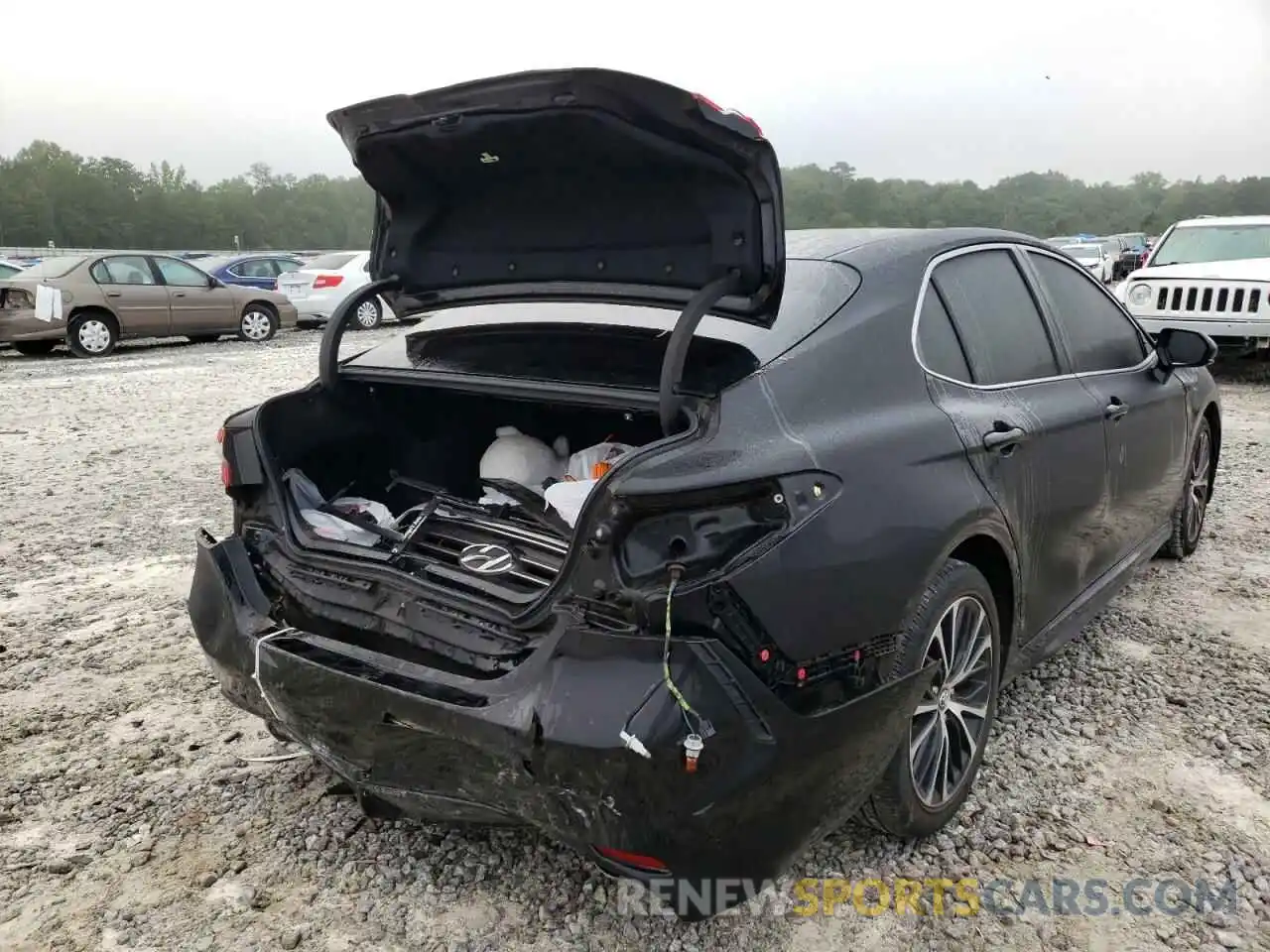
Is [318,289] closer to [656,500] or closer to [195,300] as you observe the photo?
[195,300]

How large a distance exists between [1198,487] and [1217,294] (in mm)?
6164

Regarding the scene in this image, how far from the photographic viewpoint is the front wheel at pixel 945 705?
2.36 metres

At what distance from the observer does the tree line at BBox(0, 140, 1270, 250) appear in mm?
58344

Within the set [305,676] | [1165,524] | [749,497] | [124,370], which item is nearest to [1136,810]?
[749,497]

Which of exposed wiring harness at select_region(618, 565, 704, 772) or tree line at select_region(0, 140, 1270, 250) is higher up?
tree line at select_region(0, 140, 1270, 250)

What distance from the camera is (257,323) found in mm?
15805

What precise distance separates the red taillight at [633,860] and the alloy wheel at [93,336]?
14269mm

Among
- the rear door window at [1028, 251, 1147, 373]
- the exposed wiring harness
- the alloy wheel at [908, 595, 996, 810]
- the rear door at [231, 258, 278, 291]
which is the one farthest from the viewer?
the rear door at [231, 258, 278, 291]

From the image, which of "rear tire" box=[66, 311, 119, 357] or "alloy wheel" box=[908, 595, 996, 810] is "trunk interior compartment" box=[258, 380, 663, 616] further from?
"rear tire" box=[66, 311, 119, 357]

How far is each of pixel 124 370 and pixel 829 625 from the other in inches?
481

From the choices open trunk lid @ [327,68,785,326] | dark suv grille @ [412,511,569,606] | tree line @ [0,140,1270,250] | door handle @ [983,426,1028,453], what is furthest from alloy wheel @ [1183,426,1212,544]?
tree line @ [0,140,1270,250]

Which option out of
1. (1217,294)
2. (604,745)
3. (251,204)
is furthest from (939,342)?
(251,204)

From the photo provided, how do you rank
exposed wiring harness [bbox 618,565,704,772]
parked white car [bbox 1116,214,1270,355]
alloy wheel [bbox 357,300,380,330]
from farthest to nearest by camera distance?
1. alloy wheel [bbox 357,300,380,330]
2. parked white car [bbox 1116,214,1270,355]
3. exposed wiring harness [bbox 618,565,704,772]

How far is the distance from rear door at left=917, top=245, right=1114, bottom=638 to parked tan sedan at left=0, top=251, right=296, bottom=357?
13.7 meters
